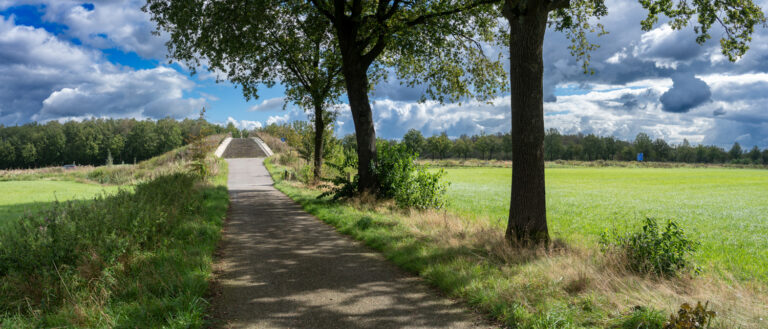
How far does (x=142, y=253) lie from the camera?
6.34 meters

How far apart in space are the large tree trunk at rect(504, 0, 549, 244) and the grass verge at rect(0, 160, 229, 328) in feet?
17.0

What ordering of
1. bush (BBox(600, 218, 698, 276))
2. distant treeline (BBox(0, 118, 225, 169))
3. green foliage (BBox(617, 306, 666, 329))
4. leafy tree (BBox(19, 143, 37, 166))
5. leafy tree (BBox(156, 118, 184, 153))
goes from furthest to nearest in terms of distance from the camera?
leafy tree (BBox(156, 118, 184, 153)) < distant treeline (BBox(0, 118, 225, 169)) < leafy tree (BBox(19, 143, 37, 166)) < bush (BBox(600, 218, 698, 276)) < green foliage (BBox(617, 306, 666, 329))

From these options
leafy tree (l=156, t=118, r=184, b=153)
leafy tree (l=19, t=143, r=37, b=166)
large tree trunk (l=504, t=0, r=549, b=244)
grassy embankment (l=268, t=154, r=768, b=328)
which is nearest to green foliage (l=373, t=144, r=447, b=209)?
grassy embankment (l=268, t=154, r=768, b=328)

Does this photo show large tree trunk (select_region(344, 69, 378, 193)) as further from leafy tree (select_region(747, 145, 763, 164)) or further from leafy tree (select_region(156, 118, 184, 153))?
leafy tree (select_region(747, 145, 763, 164))

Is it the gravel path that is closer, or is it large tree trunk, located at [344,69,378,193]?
the gravel path

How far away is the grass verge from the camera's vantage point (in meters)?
4.18

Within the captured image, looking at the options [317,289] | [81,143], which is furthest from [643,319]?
[81,143]


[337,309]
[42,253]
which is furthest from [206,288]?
[42,253]

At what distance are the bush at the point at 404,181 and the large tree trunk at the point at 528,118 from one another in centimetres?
534

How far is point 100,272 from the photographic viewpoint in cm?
536

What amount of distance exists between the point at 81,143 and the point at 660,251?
441ft

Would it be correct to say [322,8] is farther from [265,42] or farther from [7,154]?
[7,154]

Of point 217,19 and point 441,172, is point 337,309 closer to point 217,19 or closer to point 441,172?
point 441,172

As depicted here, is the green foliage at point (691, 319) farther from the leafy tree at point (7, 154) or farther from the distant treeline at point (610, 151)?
the leafy tree at point (7, 154)
